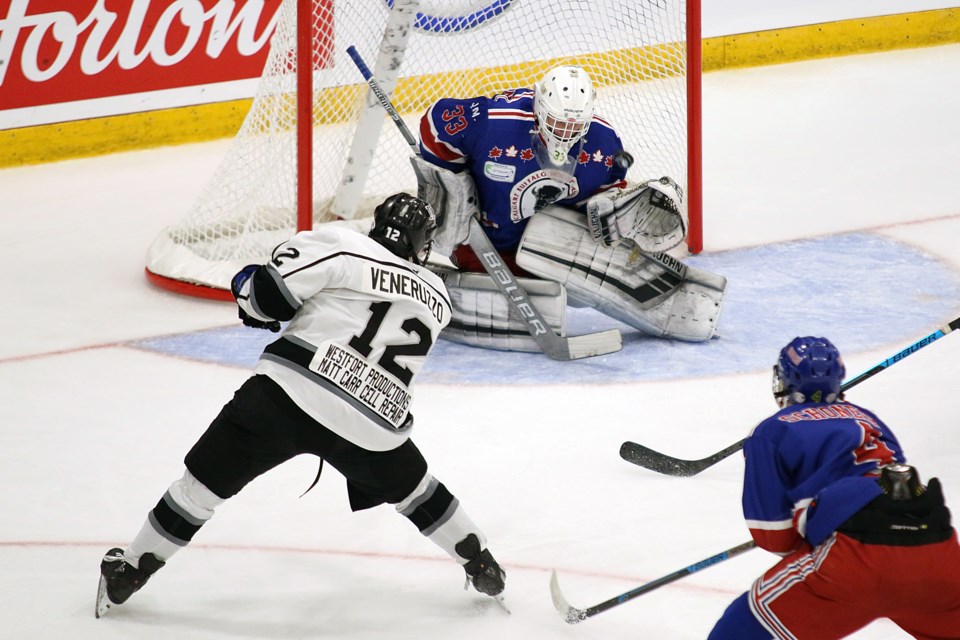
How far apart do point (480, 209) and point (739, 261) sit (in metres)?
1.29

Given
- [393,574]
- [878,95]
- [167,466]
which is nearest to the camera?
[393,574]

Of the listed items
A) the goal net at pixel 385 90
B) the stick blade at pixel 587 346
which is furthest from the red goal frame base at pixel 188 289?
the stick blade at pixel 587 346

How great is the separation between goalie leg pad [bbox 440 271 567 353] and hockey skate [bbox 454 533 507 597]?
1666mm

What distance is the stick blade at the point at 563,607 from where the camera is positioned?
2.69 m

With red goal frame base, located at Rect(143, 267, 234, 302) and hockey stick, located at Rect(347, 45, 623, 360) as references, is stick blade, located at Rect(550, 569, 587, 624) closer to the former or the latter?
hockey stick, located at Rect(347, 45, 623, 360)

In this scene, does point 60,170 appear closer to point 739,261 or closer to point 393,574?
point 739,261

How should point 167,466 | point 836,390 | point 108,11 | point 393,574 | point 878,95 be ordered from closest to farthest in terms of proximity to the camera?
point 836,390 < point 393,574 < point 167,466 < point 108,11 < point 878,95

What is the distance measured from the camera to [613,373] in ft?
13.8

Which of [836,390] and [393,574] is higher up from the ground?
[836,390]

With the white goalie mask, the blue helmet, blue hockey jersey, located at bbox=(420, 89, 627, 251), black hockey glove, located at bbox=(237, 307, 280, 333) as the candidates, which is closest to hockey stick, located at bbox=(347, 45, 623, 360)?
blue hockey jersey, located at bbox=(420, 89, 627, 251)

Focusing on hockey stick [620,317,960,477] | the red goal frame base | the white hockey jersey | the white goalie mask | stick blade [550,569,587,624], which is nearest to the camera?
the white hockey jersey

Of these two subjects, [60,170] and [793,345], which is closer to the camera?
[793,345]

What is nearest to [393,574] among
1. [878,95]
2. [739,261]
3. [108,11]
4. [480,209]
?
[480,209]

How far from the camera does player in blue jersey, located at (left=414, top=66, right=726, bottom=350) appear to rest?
4.32 m
